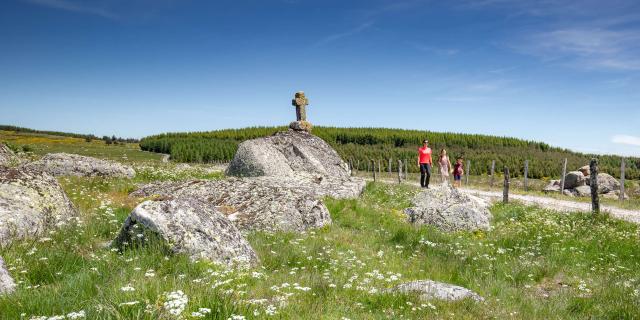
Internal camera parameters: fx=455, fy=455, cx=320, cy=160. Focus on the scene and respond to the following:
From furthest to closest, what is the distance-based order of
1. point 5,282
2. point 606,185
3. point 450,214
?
point 606,185, point 450,214, point 5,282

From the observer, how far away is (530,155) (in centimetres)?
9256

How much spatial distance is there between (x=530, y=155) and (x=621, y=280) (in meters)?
91.2

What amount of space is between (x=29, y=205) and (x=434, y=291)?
302 inches

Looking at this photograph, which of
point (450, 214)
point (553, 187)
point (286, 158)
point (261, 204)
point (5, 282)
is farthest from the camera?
point (553, 187)

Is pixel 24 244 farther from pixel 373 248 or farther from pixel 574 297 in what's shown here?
pixel 574 297

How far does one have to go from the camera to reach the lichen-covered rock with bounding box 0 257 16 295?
16.5ft

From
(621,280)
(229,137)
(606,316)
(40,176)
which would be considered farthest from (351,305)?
(229,137)

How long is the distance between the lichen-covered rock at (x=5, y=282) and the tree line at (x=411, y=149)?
67.0 m

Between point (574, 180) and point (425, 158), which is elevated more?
point (425, 158)

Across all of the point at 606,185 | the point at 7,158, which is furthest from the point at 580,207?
the point at 7,158

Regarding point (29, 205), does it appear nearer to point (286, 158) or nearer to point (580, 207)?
point (286, 158)

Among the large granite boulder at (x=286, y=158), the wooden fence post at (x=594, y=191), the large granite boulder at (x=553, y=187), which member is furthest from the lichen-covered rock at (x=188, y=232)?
the large granite boulder at (x=553, y=187)

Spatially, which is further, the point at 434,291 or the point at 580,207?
the point at 580,207

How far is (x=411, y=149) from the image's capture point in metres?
105
